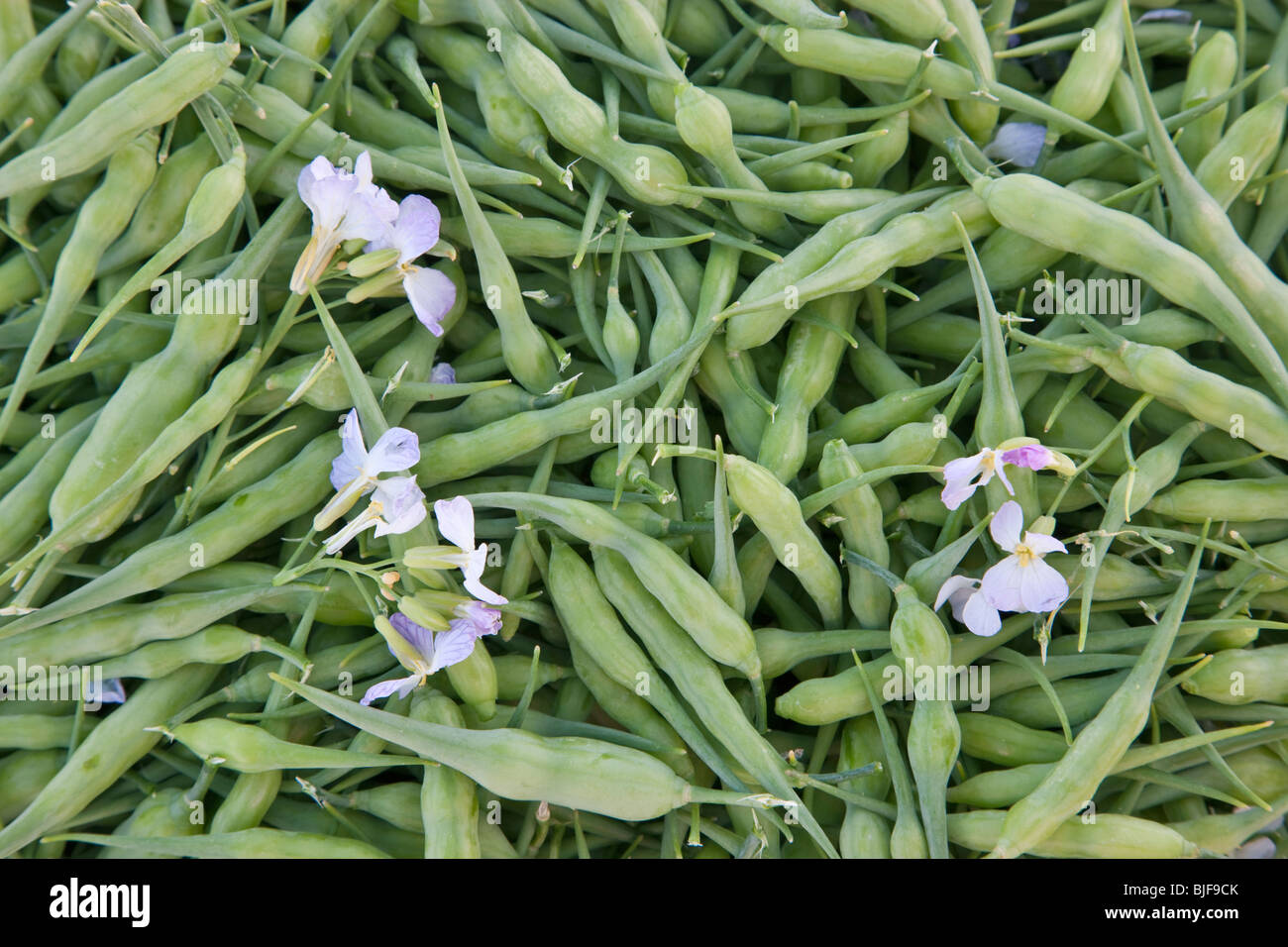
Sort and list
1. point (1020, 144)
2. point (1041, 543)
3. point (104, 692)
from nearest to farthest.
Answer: point (1041, 543), point (104, 692), point (1020, 144)

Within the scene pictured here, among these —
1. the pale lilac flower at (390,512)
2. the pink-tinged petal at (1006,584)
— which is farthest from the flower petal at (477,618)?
the pink-tinged petal at (1006,584)

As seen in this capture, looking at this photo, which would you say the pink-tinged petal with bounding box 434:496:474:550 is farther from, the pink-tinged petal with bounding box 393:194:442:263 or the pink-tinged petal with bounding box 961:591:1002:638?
the pink-tinged petal with bounding box 961:591:1002:638

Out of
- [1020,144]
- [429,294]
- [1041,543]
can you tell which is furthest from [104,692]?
[1020,144]

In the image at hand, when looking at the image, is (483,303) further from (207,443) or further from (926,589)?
(926,589)

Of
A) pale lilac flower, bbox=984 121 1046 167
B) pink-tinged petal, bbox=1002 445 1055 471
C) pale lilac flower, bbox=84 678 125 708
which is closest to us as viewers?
pink-tinged petal, bbox=1002 445 1055 471

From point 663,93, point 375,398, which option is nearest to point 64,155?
point 375,398

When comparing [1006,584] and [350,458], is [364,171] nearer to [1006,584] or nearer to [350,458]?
[350,458]

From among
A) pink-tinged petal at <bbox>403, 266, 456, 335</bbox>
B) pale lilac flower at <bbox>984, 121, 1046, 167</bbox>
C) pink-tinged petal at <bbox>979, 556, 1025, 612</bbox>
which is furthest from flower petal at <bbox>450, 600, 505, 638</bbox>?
pale lilac flower at <bbox>984, 121, 1046, 167</bbox>
